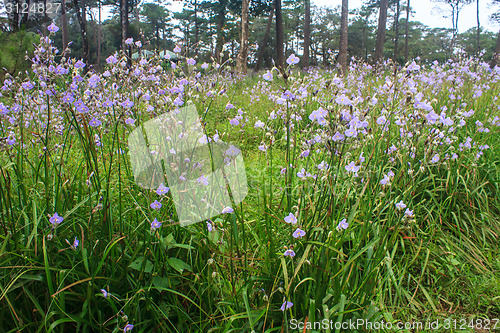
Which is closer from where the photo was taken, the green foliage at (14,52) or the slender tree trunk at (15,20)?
the green foliage at (14,52)

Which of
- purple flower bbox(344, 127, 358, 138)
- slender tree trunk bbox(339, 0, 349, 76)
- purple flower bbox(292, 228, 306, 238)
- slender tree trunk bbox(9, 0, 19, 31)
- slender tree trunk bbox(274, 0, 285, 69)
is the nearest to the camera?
purple flower bbox(344, 127, 358, 138)

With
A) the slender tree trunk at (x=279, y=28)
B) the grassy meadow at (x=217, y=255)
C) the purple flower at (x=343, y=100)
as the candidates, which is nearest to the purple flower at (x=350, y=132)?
the grassy meadow at (x=217, y=255)

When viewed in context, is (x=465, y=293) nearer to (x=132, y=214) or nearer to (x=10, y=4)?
(x=132, y=214)

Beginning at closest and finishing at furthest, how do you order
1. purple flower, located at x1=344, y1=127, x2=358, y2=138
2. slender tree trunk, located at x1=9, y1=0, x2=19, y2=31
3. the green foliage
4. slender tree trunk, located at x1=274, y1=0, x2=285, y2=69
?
purple flower, located at x1=344, y1=127, x2=358, y2=138, the green foliage, slender tree trunk, located at x1=9, y1=0, x2=19, y2=31, slender tree trunk, located at x1=274, y1=0, x2=285, y2=69

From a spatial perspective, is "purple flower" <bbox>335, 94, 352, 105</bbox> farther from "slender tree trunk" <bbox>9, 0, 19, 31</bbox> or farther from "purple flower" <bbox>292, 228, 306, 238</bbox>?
"slender tree trunk" <bbox>9, 0, 19, 31</bbox>

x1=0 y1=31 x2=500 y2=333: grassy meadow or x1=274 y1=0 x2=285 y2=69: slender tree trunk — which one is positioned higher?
x1=274 y1=0 x2=285 y2=69: slender tree trunk

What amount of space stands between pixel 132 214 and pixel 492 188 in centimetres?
323

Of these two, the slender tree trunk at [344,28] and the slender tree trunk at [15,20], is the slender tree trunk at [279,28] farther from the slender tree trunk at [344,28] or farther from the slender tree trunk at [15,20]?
the slender tree trunk at [15,20]

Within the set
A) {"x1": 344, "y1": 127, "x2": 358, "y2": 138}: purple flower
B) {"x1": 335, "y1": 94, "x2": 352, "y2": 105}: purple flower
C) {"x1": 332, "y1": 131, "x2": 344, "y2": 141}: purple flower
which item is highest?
{"x1": 335, "y1": 94, "x2": 352, "y2": 105}: purple flower

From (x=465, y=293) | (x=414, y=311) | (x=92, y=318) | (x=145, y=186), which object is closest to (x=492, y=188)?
(x=465, y=293)

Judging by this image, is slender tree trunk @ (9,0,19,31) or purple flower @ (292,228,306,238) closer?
purple flower @ (292,228,306,238)

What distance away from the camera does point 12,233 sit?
56.9 inches

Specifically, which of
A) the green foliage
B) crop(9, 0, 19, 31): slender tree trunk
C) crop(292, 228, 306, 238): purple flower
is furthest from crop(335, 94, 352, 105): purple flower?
crop(9, 0, 19, 31): slender tree trunk

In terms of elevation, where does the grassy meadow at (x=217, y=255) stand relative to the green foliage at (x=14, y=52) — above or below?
below
